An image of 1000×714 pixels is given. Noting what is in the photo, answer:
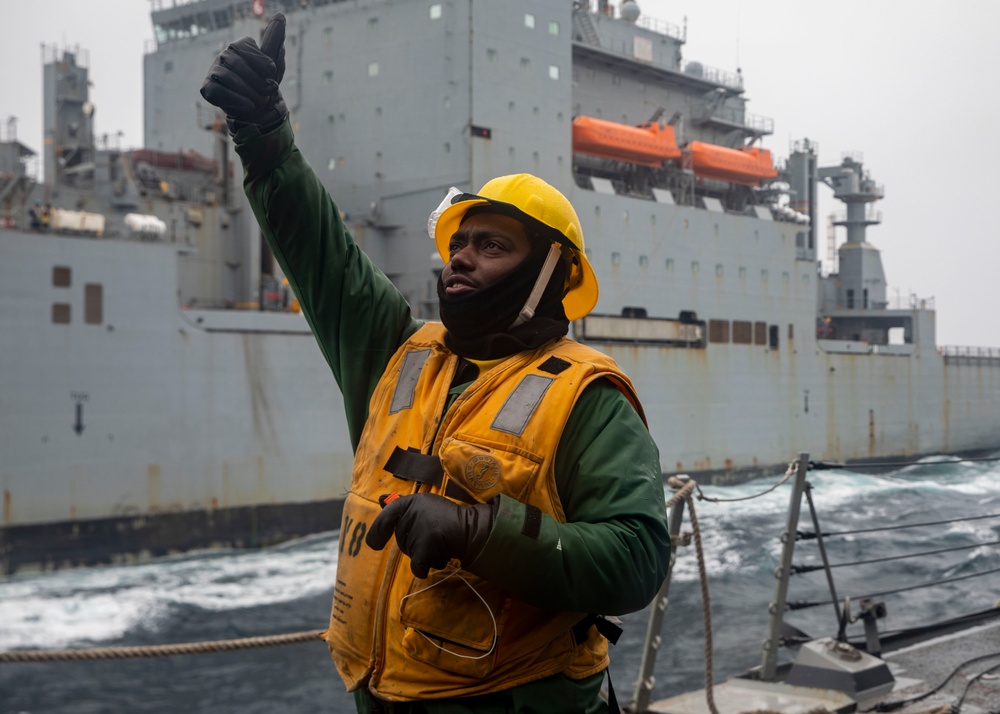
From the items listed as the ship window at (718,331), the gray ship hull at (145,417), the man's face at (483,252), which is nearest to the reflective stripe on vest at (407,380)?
the man's face at (483,252)

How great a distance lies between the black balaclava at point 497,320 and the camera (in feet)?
6.07

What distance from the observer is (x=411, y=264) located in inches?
731

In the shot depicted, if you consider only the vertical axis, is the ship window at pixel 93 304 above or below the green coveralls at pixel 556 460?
above

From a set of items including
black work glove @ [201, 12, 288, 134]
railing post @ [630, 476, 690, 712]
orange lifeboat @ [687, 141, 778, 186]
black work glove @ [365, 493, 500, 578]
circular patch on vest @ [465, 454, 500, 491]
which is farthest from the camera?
orange lifeboat @ [687, 141, 778, 186]

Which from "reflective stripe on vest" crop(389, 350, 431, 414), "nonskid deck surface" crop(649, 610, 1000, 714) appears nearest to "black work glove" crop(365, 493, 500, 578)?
"reflective stripe on vest" crop(389, 350, 431, 414)

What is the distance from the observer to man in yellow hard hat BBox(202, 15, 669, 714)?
149 centimetres

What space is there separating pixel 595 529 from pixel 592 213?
19.3 m

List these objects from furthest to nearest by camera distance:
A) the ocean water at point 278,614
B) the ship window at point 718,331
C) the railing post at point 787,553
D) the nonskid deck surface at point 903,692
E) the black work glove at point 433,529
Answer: the ship window at point 718,331, the ocean water at point 278,614, the railing post at point 787,553, the nonskid deck surface at point 903,692, the black work glove at point 433,529

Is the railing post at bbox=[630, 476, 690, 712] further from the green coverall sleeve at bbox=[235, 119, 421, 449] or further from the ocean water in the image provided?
the ocean water

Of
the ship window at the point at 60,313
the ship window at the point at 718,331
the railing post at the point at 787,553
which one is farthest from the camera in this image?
the ship window at the point at 718,331

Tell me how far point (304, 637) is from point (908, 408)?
93.7ft

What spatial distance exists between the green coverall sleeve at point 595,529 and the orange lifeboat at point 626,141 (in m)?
19.8

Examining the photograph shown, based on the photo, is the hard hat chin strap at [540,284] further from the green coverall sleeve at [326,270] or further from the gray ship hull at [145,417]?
the gray ship hull at [145,417]

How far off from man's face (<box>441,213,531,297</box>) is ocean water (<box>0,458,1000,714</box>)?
17.6ft
